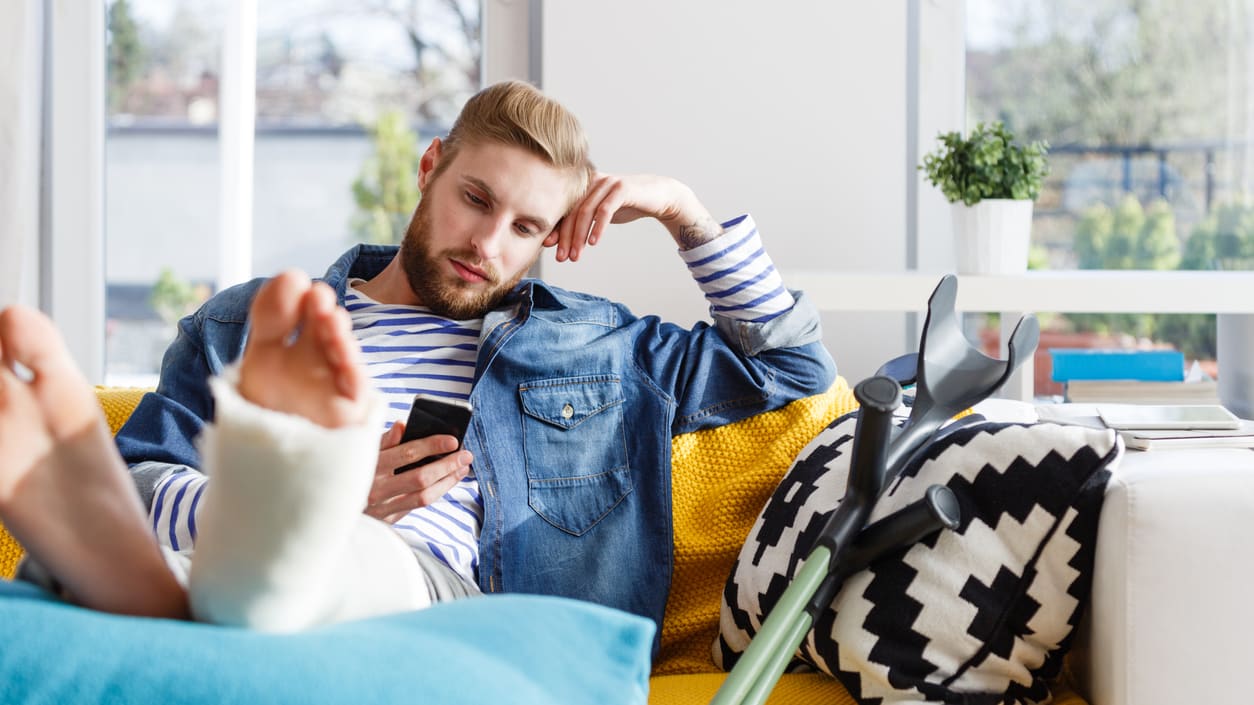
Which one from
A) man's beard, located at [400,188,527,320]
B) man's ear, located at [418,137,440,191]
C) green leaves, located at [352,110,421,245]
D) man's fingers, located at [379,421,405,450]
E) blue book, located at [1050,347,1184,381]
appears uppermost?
green leaves, located at [352,110,421,245]

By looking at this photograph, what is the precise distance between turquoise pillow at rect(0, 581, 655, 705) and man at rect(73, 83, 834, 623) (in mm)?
565

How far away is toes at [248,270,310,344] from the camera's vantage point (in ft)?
2.27

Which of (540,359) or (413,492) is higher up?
(540,359)

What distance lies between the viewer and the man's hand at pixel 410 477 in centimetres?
121

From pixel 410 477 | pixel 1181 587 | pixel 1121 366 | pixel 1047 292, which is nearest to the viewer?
pixel 1181 587

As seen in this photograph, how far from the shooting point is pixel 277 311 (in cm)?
70

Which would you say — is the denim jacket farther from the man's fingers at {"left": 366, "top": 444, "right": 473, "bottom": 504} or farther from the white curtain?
the white curtain

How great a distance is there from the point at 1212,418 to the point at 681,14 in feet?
4.22

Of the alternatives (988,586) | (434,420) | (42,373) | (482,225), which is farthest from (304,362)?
(482,225)

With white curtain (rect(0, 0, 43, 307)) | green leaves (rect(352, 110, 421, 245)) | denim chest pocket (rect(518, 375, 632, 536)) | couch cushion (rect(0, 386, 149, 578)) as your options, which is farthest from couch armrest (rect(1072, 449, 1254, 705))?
white curtain (rect(0, 0, 43, 307))

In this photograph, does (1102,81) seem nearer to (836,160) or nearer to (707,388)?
(836,160)

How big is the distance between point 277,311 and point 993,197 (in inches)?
60.6

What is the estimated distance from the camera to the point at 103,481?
73cm

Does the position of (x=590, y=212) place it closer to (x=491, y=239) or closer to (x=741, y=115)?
(x=491, y=239)
